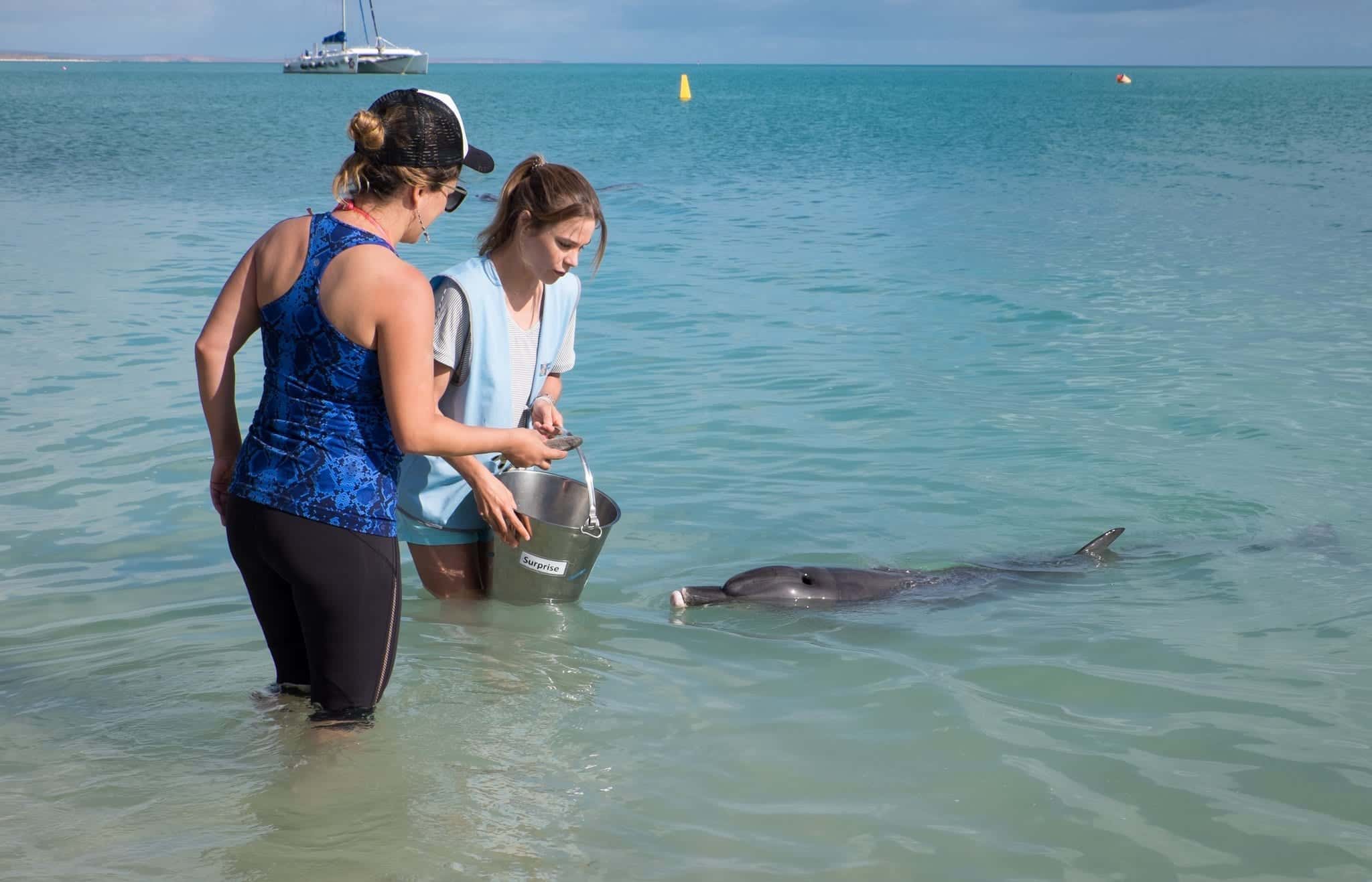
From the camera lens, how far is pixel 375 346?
279 centimetres

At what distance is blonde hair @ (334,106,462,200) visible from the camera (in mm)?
2844

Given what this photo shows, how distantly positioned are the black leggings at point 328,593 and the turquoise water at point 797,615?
0.47 metres

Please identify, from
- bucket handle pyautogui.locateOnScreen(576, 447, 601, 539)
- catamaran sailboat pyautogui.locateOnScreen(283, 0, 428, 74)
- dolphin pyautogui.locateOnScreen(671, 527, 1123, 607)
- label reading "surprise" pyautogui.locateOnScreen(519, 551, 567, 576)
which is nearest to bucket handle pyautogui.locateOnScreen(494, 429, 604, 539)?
bucket handle pyautogui.locateOnScreen(576, 447, 601, 539)

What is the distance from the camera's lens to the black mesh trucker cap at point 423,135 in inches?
113

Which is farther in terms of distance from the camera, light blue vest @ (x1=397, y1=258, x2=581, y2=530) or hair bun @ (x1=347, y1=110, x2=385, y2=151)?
light blue vest @ (x1=397, y1=258, x2=581, y2=530)

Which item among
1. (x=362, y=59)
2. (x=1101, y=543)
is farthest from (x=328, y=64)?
(x=1101, y=543)

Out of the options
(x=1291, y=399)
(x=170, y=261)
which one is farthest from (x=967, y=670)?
(x=170, y=261)

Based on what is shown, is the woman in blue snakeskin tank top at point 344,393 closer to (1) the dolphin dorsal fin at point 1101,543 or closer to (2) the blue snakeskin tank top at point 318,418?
(2) the blue snakeskin tank top at point 318,418

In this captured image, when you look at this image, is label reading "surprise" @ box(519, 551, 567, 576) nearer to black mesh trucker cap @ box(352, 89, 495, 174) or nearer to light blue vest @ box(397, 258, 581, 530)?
light blue vest @ box(397, 258, 581, 530)

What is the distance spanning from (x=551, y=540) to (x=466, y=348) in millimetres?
726

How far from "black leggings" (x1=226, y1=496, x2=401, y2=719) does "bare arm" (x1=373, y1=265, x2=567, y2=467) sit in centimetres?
31

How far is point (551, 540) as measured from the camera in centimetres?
407

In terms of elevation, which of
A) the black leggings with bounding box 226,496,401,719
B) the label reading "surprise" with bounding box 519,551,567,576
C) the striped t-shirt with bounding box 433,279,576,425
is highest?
the striped t-shirt with bounding box 433,279,576,425

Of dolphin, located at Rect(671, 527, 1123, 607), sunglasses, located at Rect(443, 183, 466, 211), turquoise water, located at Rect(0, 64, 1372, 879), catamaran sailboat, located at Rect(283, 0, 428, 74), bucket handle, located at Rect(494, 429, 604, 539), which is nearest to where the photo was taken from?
sunglasses, located at Rect(443, 183, 466, 211)
